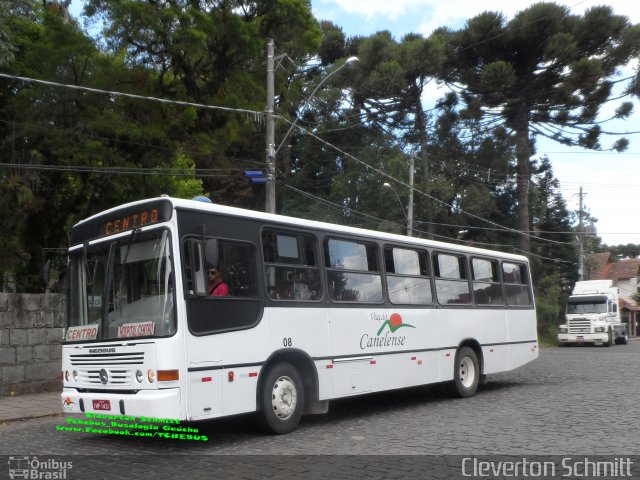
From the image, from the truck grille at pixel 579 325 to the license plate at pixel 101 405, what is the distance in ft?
102

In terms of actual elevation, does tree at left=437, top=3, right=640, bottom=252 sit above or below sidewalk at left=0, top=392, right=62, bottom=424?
above

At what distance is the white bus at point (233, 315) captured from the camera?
777cm

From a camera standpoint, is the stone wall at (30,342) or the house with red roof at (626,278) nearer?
the stone wall at (30,342)

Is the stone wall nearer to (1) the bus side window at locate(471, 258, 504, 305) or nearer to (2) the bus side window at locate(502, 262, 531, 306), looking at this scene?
(1) the bus side window at locate(471, 258, 504, 305)

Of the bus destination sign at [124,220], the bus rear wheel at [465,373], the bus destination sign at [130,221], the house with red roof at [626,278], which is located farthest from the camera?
the house with red roof at [626,278]

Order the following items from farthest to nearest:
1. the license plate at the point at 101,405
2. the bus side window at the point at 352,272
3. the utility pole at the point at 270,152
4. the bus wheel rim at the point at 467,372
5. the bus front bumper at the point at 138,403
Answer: the utility pole at the point at 270,152, the bus wheel rim at the point at 467,372, the bus side window at the point at 352,272, the license plate at the point at 101,405, the bus front bumper at the point at 138,403

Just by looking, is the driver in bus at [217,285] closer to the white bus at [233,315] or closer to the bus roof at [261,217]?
the white bus at [233,315]

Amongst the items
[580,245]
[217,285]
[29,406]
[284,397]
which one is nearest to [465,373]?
[284,397]

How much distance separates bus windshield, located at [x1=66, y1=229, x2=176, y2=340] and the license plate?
73 centimetres

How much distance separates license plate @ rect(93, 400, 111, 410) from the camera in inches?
312

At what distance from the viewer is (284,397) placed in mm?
8930

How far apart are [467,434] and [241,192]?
2851 centimetres

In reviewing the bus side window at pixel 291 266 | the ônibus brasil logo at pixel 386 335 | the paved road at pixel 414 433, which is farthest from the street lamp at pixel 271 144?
the bus side window at pixel 291 266

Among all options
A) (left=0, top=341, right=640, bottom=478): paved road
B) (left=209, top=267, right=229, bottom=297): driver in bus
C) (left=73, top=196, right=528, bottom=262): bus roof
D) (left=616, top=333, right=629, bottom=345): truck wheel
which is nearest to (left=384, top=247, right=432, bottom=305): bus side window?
(left=73, top=196, right=528, bottom=262): bus roof
